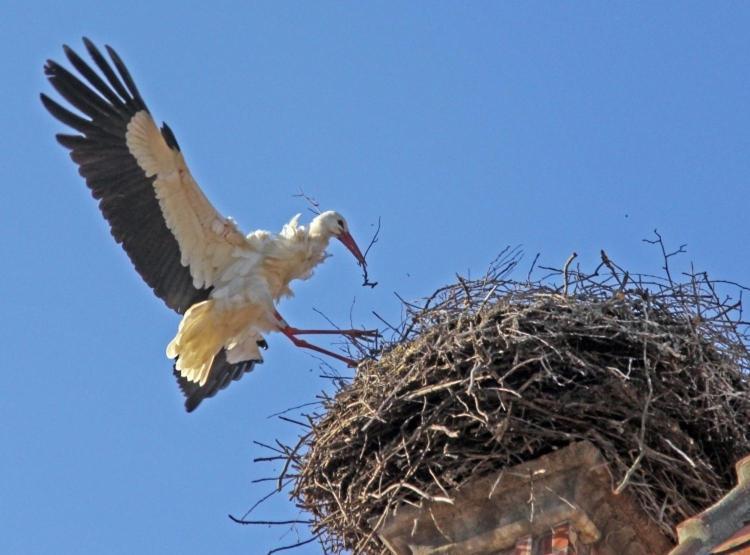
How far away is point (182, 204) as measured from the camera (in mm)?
10688

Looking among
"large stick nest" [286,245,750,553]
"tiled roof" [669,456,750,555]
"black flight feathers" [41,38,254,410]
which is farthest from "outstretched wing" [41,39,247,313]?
"tiled roof" [669,456,750,555]

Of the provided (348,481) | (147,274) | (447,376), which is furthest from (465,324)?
(147,274)

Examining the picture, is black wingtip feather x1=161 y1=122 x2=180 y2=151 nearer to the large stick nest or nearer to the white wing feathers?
the white wing feathers

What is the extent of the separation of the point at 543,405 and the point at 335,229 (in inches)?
147

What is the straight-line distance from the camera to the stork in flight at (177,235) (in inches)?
416

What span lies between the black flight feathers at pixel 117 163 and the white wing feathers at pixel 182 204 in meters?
0.04

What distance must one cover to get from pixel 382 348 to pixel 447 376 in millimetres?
923

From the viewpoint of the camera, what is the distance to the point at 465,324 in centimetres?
819

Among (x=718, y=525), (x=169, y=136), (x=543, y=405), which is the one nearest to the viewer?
(x=718, y=525)

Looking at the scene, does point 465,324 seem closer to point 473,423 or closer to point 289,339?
point 473,423

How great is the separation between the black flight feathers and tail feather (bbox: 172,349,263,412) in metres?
0.54

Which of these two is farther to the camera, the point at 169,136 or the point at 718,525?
the point at 169,136

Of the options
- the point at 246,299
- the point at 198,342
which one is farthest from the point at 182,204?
the point at 198,342

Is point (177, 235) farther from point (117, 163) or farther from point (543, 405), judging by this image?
point (543, 405)
